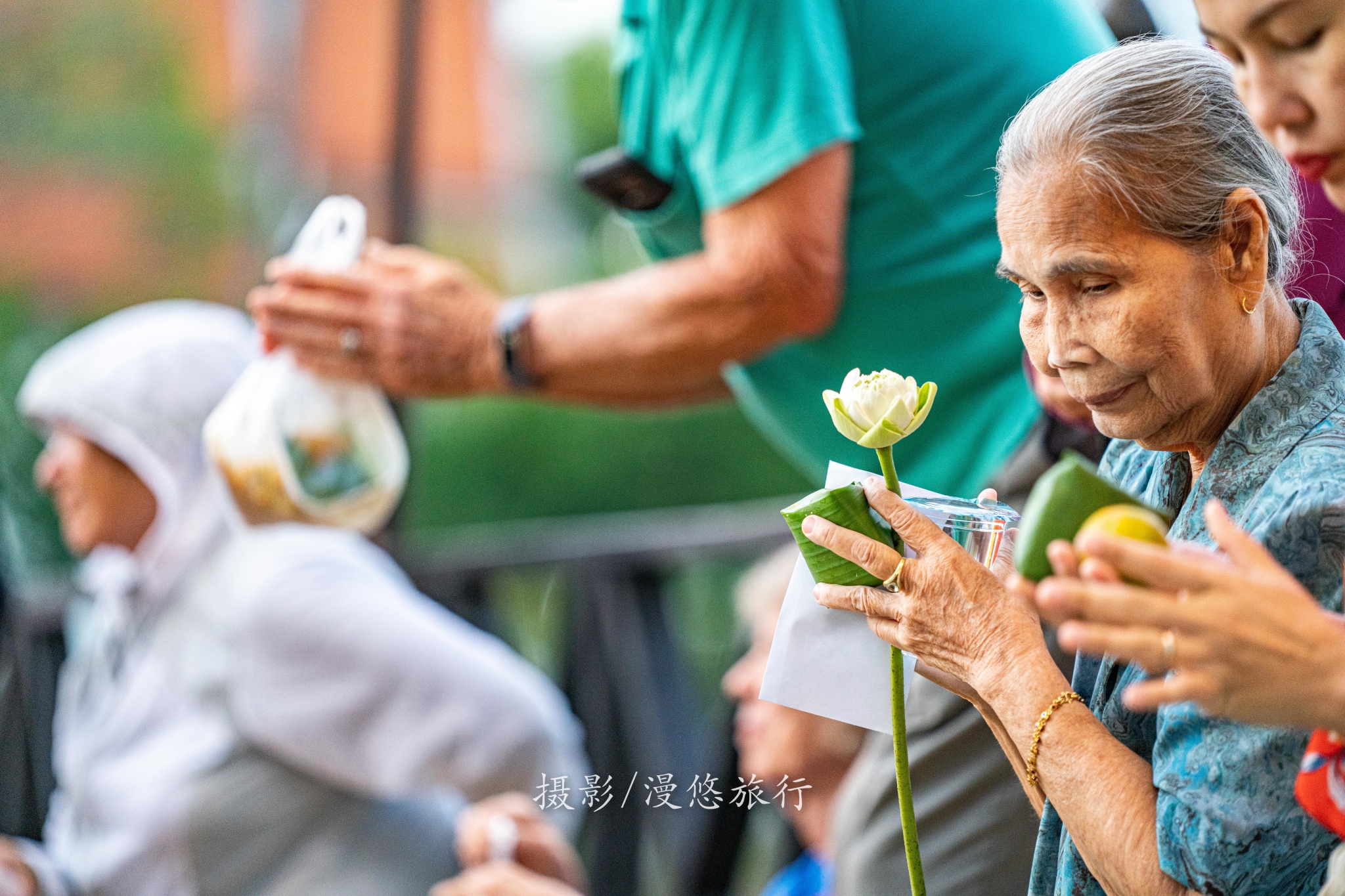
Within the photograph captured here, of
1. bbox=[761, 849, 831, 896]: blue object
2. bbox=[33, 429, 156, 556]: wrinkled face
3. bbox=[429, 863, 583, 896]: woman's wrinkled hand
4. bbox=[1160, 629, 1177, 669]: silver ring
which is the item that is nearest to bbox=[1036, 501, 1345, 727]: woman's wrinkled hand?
bbox=[1160, 629, 1177, 669]: silver ring

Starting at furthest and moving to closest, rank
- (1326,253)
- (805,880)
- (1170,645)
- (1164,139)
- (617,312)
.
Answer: (805,880)
(617,312)
(1326,253)
(1164,139)
(1170,645)

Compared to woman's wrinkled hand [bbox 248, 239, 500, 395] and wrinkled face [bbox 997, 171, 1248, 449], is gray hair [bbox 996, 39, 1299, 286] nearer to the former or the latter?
wrinkled face [bbox 997, 171, 1248, 449]

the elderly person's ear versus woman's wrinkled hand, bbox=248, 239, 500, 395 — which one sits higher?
the elderly person's ear

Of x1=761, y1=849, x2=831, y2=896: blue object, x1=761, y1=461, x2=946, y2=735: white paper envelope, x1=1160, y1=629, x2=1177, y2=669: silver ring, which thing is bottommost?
x1=761, y1=849, x2=831, y2=896: blue object

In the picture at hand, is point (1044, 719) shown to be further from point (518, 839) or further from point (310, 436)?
point (518, 839)

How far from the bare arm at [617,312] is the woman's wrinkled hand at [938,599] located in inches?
20.4

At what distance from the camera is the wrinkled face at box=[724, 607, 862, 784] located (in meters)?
1.43

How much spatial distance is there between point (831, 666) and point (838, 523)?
0.33 ft

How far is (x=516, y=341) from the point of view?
1.26 meters

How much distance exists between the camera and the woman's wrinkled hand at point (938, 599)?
1.95 feet

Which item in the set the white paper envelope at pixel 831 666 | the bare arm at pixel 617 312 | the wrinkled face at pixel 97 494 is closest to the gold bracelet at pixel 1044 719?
the white paper envelope at pixel 831 666

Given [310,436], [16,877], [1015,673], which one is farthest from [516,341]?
[16,877]

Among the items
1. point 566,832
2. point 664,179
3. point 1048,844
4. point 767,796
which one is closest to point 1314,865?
point 1048,844

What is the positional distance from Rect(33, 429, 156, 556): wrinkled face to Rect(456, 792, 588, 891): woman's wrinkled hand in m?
0.59
